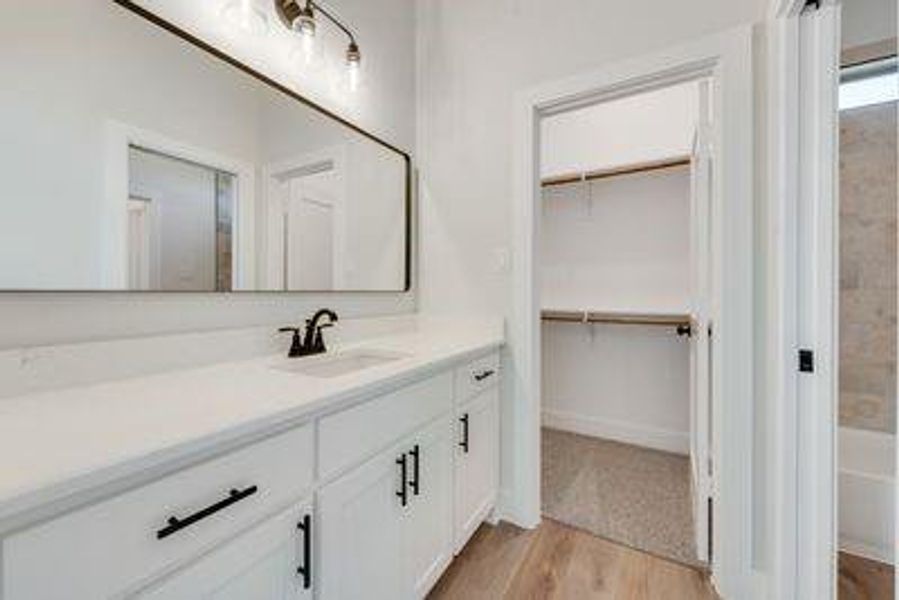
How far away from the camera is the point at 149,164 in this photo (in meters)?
1.11

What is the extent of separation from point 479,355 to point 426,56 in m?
1.59

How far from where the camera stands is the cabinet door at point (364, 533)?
932 millimetres

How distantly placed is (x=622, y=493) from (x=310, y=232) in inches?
78.1

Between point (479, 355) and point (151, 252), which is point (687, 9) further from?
point (151, 252)

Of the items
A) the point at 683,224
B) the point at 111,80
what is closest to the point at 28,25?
the point at 111,80

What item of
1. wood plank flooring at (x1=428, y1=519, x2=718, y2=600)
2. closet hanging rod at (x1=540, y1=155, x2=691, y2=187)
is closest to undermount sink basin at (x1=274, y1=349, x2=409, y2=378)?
wood plank flooring at (x1=428, y1=519, x2=718, y2=600)

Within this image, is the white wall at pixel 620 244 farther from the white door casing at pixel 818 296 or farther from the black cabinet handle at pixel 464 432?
the black cabinet handle at pixel 464 432

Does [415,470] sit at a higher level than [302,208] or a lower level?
lower

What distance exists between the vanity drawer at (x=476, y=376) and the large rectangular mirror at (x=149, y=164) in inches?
25.8

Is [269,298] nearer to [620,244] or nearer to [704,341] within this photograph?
[704,341]

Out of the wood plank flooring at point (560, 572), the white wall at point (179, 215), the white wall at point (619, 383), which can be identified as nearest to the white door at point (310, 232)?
the white wall at point (179, 215)

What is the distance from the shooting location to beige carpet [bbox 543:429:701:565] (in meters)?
1.80

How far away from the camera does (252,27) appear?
1.37 meters

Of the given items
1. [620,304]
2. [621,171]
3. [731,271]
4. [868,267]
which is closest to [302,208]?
[731,271]
